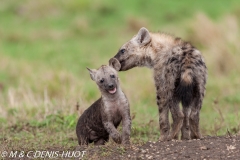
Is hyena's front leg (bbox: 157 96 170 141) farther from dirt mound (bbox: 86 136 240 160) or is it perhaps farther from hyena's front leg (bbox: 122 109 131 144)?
dirt mound (bbox: 86 136 240 160)

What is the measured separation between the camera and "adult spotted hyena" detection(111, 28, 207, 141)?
7.59m

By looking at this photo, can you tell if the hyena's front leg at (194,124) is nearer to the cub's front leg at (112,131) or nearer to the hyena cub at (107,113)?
the hyena cub at (107,113)

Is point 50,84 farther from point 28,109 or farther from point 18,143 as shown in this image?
point 18,143

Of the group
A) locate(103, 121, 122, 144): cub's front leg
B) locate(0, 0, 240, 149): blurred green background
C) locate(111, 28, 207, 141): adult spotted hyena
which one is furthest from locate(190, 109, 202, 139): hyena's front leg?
locate(0, 0, 240, 149): blurred green background

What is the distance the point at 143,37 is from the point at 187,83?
126cm

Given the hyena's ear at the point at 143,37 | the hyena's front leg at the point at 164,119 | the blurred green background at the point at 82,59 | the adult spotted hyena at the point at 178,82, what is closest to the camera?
the adult spotted hyena at the point at 178,82

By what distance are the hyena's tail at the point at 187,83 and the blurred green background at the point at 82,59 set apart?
5.04ft

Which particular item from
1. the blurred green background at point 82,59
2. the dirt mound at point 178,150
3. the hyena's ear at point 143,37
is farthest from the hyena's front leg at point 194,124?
the hyena's ear at point 143,37

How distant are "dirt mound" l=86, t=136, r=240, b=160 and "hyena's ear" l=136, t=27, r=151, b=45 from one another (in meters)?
1.61

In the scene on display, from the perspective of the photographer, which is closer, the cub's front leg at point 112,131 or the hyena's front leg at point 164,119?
the cub's front leg at point 112,131

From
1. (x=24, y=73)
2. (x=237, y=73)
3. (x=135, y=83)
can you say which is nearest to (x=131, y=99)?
(x=135, y=83)

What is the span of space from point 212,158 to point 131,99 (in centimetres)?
535

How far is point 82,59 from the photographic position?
17172mm

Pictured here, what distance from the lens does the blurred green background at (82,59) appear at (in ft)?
31.9
